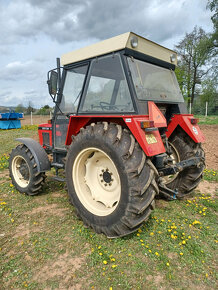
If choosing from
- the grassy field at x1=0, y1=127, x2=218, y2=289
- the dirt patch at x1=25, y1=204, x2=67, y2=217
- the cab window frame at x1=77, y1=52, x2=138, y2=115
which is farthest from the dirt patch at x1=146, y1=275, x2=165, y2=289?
the cab window frame at x1=77, y1=52, x2=138, y2=115

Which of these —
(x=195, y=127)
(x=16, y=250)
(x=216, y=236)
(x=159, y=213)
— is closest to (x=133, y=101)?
(x=195, y=127)

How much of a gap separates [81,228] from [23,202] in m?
1.42

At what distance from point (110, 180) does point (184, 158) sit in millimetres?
1416

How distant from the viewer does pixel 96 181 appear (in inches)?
125

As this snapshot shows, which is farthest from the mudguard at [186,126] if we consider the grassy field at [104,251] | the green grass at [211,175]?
the green grass at [211,175]

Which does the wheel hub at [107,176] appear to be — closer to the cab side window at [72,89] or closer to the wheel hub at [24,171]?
the cab side window at [72,89]

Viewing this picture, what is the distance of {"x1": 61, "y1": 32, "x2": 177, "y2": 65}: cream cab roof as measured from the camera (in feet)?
8.73

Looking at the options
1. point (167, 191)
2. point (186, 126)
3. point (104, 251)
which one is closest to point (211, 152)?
point (186, 126)

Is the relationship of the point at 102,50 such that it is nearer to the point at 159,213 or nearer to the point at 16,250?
the point at 159,213

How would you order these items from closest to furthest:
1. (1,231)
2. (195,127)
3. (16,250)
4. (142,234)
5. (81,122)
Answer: (16,250) < (142,234) < (1,231) < (81,122) < (195,127)

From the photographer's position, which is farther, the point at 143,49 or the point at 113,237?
the point at 143,49

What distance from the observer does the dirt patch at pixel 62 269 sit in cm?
212

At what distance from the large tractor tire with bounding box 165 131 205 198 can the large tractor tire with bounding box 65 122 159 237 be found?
1.30m

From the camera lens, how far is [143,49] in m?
2.91
